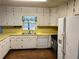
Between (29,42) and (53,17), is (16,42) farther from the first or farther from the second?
(53,17)

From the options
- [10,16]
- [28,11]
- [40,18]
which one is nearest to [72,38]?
[40,18]

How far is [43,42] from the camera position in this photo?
22.2 ft

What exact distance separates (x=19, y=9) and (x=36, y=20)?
111 centimetres

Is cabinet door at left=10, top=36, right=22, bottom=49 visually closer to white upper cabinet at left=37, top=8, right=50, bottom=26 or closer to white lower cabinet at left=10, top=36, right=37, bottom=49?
white lower cabinet at left=10, top=36, right=37, bottom=49

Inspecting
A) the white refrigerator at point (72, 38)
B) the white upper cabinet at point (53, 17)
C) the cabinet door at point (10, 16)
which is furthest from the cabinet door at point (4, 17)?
the white refrigerator at point (72, 38)

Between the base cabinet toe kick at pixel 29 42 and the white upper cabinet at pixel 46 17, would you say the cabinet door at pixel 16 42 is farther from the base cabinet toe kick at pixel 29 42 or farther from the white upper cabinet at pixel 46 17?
the white upper cabinet at pixel 46 17

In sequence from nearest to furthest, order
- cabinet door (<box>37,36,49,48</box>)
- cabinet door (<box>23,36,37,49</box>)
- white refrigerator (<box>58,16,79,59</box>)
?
1. white refrigerator (<box>58,16,79,59</box>)
2. cabinet door (<box>23,36,37,49</box>)
3. cabinet door (<box>37,36,49,48</box>)

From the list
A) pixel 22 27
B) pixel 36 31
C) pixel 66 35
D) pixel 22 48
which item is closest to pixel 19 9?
pixel 22 27

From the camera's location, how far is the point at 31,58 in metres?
5.25

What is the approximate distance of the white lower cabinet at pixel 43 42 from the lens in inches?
265

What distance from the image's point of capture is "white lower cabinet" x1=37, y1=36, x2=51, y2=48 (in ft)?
22.0

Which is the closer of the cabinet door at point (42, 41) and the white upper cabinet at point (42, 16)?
the cabinet door at point (42, 41)

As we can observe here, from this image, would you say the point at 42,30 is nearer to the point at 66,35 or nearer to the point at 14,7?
the point at 14,7

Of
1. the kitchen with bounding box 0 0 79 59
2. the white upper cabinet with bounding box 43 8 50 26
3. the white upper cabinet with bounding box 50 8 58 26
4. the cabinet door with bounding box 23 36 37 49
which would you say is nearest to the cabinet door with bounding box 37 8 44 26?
the kitchen with bounding box 0 0 79 59
